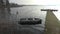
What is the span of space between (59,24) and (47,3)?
5.56m

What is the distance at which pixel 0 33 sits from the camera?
8.11 feet

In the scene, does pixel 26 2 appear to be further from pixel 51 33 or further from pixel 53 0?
pixel 51 33

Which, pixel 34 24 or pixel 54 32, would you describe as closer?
pixel 54 32

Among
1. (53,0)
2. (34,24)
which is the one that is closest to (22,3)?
(53,0)

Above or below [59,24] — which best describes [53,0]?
above

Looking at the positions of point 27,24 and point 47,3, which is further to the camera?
point 47,3

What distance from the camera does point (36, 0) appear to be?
292 inches

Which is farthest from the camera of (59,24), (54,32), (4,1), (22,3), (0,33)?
(22,3)

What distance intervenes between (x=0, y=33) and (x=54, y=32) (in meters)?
1.02

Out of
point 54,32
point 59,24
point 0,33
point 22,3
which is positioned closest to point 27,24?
point 0,33

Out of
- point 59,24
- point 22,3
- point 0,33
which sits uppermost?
point 22,3

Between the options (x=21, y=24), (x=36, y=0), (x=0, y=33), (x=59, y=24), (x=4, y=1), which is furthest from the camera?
(x=36, y=0)

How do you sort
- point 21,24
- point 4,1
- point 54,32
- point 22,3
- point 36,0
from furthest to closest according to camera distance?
point 36,0 → point 22,3 → point 4,1 → point 21,24 → point 54,32

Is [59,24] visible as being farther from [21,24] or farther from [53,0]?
[53,0]
